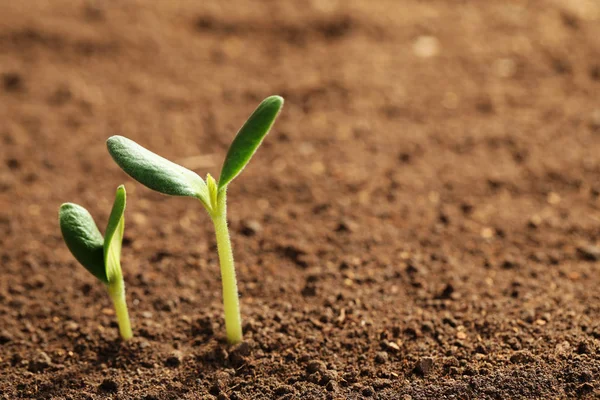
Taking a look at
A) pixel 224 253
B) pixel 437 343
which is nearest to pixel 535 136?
pixel 437 343

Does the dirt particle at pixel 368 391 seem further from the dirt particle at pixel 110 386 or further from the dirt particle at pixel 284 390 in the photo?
the dirt particle at pixel 110 386

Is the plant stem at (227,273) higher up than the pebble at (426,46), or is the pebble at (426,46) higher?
the pebble at (426,46)

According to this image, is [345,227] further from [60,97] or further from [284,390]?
[60,97]

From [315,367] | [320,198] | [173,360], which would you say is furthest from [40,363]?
[320,198]

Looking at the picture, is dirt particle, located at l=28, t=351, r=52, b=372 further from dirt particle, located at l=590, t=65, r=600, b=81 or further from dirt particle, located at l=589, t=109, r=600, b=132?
dirt particle, located at l=590, t=65, r=600, b=81

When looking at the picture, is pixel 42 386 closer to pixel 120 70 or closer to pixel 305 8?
pixel 120 70

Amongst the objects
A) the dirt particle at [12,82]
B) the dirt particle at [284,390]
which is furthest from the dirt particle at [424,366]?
the dirt particle at [12,82]
